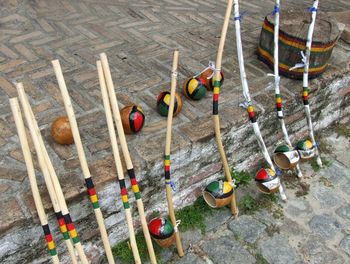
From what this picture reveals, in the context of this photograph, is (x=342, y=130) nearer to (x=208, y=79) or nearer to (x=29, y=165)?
(x=208, y=79)

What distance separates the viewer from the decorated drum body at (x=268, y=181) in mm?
3381

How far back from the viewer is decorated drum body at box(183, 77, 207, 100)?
11.3 feet

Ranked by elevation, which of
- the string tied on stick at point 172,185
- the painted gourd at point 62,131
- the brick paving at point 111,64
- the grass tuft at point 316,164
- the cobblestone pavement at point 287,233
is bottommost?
the grass tuft at point 316,164

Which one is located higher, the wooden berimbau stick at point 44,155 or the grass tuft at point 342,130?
Answer: the wooden berimbau stick at point 44,155

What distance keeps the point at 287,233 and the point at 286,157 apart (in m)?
0.65

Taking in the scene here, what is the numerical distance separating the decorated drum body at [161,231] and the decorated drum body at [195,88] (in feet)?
3.66

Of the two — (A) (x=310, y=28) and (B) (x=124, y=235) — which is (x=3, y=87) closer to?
(B) (x=124, y=235)

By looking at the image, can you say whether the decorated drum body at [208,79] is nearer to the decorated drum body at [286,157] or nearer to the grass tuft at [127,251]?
the decorated drum body at [286,157]

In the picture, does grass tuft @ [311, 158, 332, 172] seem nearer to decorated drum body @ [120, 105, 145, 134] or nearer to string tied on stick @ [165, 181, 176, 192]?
string tied on stick @ [165, 181, 176, 192]

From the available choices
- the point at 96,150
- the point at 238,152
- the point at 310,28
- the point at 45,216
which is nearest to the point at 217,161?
the point at 238,152

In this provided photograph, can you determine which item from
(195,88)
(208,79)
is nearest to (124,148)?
(195,88)

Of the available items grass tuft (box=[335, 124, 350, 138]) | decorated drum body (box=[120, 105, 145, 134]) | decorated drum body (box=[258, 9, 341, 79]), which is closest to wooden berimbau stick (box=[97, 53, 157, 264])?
decorated drum body (box=[120, 105, 145, 134])

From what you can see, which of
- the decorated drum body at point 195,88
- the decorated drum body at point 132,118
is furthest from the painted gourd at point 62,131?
the decorated drum body at point 195,88

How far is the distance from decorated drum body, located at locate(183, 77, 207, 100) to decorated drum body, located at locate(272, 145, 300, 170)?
33.7 inches
